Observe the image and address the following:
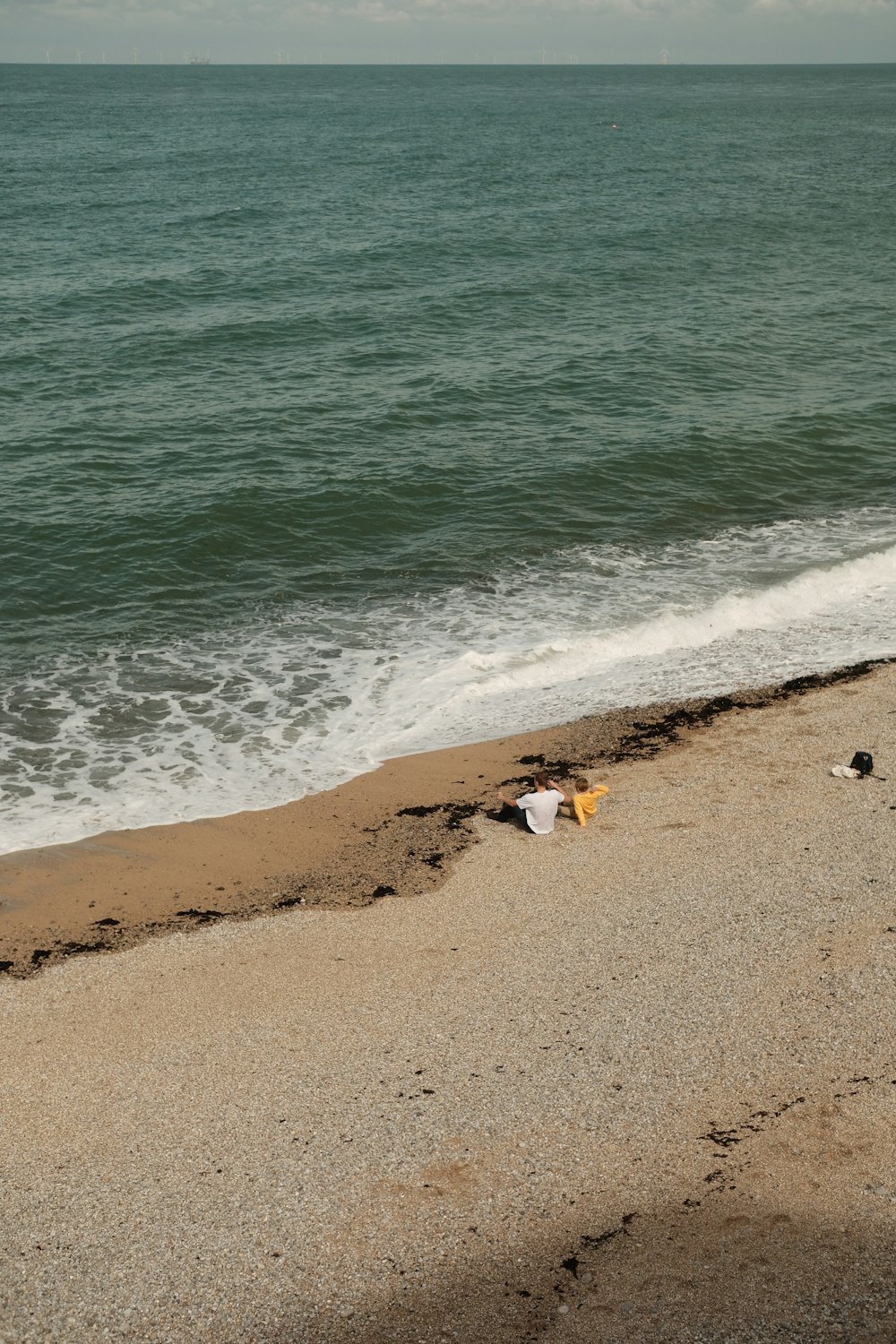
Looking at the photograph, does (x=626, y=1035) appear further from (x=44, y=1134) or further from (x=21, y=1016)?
(x=21, y=1016)

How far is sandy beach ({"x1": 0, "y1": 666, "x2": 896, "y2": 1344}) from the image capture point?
22.7ft

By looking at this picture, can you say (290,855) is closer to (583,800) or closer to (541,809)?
(541,809)

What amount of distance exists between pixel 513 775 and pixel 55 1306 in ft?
25.8

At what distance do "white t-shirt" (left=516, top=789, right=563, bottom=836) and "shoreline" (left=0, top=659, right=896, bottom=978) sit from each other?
679mm

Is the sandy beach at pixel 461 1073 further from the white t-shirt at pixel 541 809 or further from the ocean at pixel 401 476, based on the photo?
the ocean at pixel 401 476

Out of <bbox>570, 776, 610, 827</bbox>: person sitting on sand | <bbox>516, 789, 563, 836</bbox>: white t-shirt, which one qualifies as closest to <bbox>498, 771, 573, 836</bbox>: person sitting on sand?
<bbox>516, 789, 563, 836</bbox>: white t-shirt

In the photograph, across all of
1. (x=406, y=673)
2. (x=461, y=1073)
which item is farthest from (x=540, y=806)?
(x=406, y=673)

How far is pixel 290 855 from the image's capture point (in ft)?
40.0

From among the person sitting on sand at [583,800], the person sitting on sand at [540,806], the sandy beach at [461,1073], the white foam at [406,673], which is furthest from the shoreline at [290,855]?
the person sitting on sand at [583,800]

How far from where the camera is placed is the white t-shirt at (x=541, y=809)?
12.0m

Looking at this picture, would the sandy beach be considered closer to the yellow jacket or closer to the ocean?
the yellow jacket

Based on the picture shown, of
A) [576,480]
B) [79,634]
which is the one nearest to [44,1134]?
[79,634]

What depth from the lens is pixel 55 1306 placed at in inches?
272

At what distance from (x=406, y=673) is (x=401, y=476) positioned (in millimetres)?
8101
